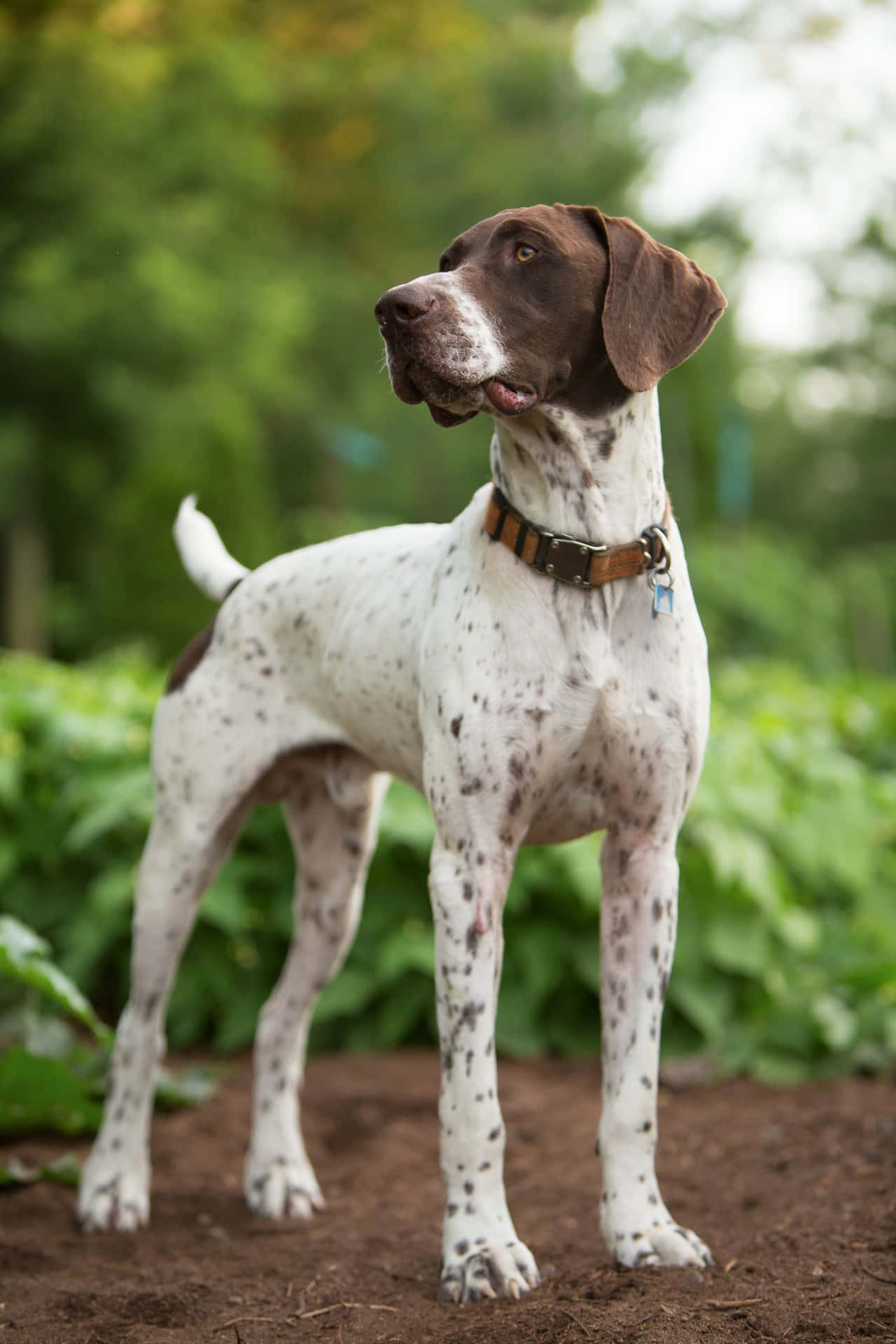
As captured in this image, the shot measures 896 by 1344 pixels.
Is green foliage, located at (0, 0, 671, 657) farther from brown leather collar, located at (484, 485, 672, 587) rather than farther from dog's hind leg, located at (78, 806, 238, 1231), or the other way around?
brown leather collar, located at (484, 485, 672, 587)

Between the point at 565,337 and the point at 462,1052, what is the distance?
139 cm

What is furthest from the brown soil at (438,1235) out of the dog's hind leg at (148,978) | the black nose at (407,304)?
the black nose at (407,304)

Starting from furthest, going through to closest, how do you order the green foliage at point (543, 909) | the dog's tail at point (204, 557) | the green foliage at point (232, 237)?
1. the green foliage at point (232, 237)
2. the green foliage at point (543, 909)
3. the dog's tail at point (204, 557)

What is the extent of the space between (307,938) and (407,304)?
1898mm

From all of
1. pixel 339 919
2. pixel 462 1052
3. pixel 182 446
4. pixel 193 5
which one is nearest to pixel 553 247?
pixel 462 1052

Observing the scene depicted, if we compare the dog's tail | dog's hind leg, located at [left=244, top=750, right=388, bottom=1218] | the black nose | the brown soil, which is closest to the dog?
the black nose

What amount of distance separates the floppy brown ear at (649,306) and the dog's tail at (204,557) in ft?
5.03

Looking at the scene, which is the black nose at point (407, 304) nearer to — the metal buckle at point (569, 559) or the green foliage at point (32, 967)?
the metal buckle at point (569, 559)

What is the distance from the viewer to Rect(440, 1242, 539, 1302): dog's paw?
2705 millimetres

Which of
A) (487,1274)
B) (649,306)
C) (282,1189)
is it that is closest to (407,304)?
(649,306)

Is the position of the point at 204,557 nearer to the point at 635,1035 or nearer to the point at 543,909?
the point at 543,909

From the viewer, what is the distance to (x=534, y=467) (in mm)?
2873

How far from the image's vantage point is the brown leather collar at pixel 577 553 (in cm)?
281

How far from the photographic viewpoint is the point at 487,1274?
8.96ft
